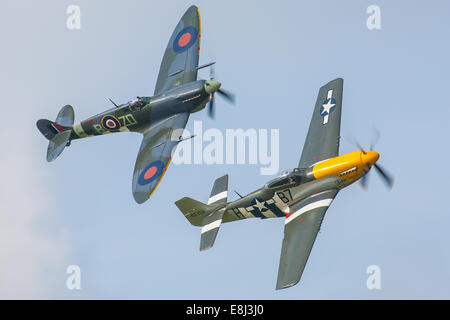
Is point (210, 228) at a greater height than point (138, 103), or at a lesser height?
lesser

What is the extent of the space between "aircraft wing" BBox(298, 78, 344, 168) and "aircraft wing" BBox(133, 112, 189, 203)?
512cm

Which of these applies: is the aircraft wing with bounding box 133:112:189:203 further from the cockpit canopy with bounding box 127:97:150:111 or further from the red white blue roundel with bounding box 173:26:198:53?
the red white blue roundel with bounding box 173:26:198:53

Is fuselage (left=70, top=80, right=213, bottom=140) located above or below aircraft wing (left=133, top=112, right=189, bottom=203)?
above

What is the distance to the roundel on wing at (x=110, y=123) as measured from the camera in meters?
38.9

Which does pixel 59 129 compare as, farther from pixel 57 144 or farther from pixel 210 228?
pixel 210 228

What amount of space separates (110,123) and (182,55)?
4.28 metres

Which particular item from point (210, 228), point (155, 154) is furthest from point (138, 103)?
point (210, 228)

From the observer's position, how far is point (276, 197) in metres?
34.8

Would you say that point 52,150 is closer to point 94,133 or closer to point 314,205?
point 94,133

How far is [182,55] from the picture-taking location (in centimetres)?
4006

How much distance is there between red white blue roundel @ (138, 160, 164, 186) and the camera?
35844 millimetres

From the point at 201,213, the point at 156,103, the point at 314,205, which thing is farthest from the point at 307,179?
the point at 156,103

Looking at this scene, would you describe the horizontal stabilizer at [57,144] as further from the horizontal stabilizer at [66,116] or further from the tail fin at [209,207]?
the tail fin at [209,207]

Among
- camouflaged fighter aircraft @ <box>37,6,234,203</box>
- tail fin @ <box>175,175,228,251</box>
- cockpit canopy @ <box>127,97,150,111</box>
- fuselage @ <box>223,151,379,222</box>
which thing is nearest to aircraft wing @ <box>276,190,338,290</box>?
fuselage @ <box>223,151,379,222</box>
